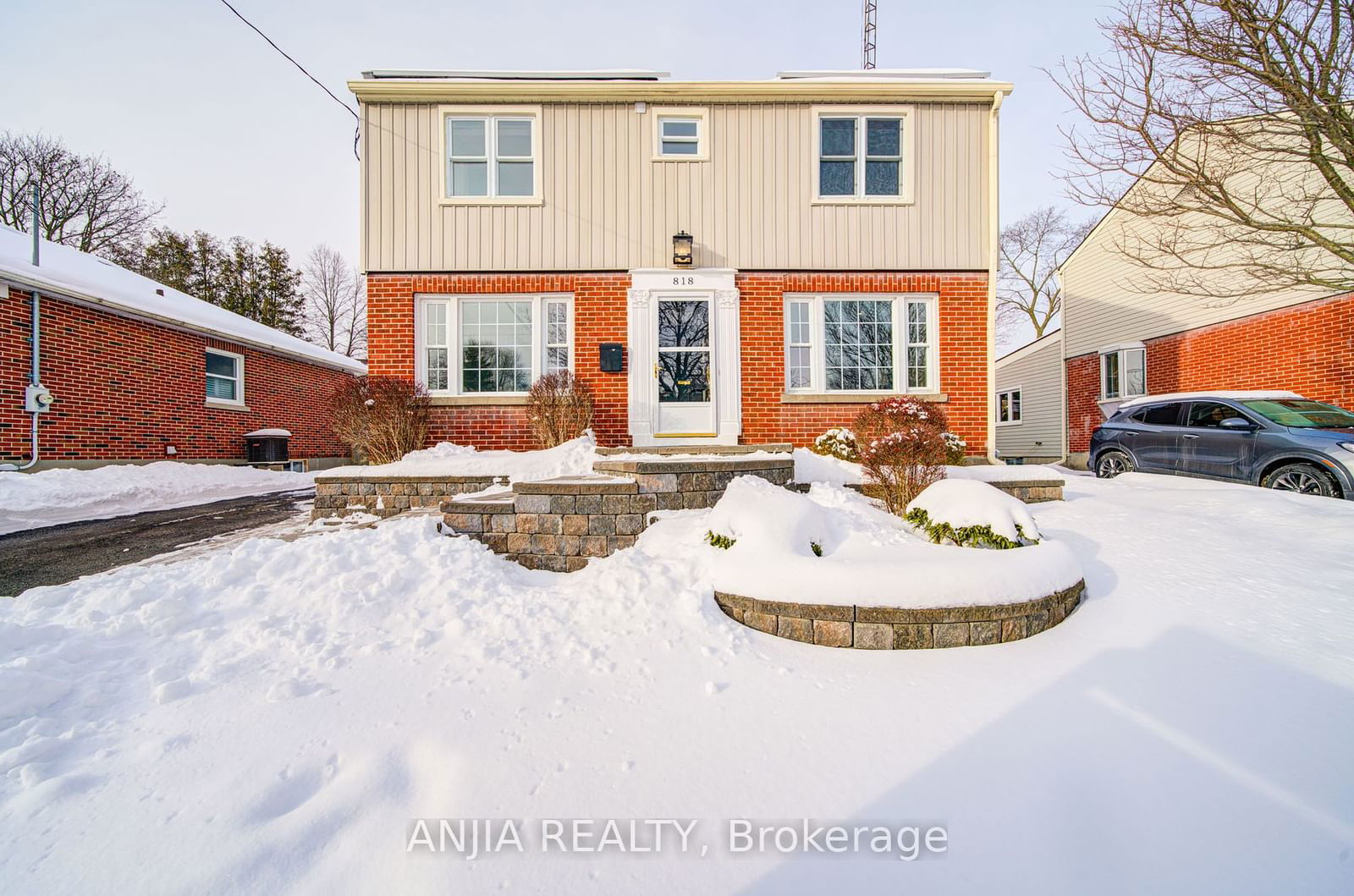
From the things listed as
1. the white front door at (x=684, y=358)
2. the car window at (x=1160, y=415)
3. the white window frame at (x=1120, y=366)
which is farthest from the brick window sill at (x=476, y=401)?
the white window frame at (x=1120, y=366)

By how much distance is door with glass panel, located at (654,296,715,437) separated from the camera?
301 inches

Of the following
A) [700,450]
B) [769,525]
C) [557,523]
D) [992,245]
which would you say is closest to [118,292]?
[557,523]

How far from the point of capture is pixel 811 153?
770 cm

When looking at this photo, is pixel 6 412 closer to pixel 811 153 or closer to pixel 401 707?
pixel 401 707

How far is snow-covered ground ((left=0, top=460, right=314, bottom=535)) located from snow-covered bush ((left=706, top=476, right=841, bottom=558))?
798 cm

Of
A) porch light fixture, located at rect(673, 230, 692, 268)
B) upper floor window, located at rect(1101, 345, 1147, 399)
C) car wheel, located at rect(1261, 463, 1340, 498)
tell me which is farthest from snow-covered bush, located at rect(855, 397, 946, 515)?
upper floor window, located at rect(1101, 345, 1147, 399)

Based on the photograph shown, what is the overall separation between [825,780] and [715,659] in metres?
0.84

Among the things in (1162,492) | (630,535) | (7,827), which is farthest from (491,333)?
(1162,492)

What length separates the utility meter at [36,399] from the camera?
767cm

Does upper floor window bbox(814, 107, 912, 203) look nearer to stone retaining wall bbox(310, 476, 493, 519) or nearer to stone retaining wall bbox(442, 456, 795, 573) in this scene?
stone retaining wall bbox(442, 456, 795, 573)

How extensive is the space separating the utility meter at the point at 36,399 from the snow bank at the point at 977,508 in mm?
12370

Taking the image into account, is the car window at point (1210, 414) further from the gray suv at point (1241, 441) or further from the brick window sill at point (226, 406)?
the brick window sill at point (226, 406)

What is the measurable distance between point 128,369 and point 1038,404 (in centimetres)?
2197

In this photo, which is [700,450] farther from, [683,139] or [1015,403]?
[1015,403]
